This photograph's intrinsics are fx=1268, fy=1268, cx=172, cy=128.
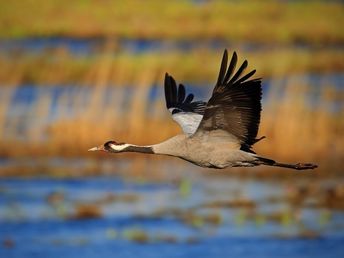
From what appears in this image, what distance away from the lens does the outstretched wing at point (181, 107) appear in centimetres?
1260

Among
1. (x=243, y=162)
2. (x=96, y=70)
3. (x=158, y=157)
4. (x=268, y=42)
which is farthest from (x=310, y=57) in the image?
(x=243, y=162)

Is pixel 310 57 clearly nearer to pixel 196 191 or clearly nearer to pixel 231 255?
pixel 196 191

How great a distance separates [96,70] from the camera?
86.6 ft

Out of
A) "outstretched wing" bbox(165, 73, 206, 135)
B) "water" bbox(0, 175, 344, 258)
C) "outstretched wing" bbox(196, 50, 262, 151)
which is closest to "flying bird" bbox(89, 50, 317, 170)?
"outstretched wing" bbox(196, 50, 262, 151)

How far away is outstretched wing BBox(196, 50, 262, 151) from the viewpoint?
11.2m

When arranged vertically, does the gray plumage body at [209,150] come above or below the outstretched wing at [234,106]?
below

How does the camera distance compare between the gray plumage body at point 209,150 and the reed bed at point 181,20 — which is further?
the reed bed at point 181,20

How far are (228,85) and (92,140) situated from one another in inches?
398

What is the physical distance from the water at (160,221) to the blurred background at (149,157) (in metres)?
0.02

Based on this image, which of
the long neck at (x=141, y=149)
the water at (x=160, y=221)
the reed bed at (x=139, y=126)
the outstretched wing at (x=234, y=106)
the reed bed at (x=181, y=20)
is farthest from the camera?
the reed bed at (x=181, y=20)

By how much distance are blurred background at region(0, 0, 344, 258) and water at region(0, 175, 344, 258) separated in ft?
0.08

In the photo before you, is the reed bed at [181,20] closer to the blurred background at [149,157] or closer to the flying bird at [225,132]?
the blurred background at [149,157]

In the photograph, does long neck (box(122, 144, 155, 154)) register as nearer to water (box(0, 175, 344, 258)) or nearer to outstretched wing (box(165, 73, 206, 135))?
outstretched wing (box(165, 73, 206, 135))

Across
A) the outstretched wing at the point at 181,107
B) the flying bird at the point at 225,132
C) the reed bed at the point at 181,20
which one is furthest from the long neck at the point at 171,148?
the reed bed at the point at 181,20
